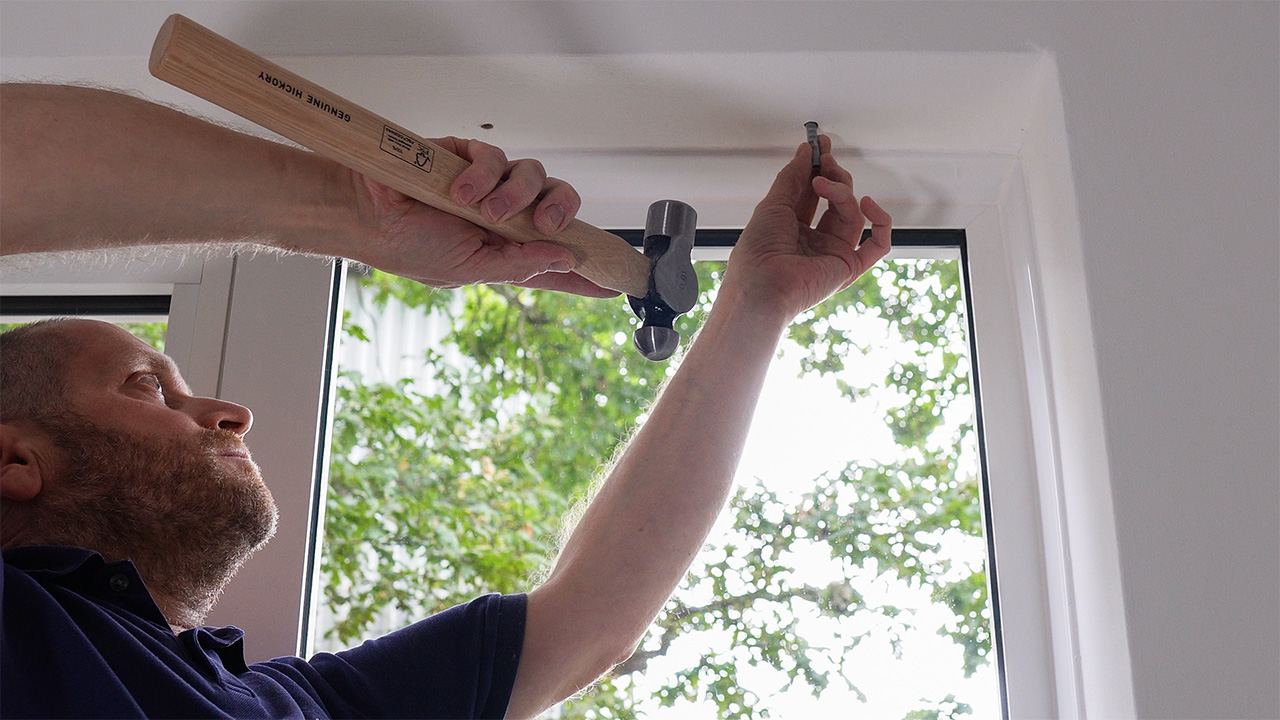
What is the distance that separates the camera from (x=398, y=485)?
172cm

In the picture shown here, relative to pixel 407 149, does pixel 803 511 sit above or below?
below

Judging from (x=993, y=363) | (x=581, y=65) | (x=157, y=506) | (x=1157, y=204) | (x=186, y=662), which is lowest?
(x=186, y=662)

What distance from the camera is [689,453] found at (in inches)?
46.8

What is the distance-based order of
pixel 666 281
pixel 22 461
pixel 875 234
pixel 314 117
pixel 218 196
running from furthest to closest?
1. pixel 875 234
2. pixel 666 281
3. pixel 22 461
4. pixel 218 196
5. pixel 314 117

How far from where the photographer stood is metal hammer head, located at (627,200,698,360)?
1155 millimetres

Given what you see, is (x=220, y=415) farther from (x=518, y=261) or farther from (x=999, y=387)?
(x=999, y=387)

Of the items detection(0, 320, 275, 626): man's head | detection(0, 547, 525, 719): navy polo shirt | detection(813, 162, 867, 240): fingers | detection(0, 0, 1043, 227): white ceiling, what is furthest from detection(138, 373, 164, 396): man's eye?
detection(813, 162, 867, 240): fingers

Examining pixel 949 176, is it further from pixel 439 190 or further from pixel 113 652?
pixel 113 652

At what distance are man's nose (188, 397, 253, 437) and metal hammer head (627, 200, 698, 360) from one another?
46 centimetres

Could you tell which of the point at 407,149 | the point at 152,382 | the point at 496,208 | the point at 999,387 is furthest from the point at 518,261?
the point at 999,387

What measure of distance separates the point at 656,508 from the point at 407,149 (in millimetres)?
509

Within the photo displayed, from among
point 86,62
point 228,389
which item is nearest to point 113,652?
point 228,389

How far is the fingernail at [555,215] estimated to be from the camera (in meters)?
1.03

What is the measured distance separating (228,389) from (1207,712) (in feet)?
3.84
